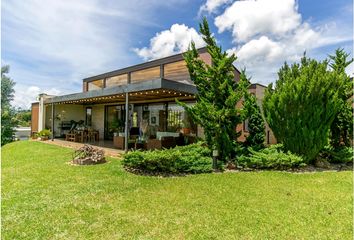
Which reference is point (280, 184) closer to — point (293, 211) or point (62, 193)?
point (293, 211)

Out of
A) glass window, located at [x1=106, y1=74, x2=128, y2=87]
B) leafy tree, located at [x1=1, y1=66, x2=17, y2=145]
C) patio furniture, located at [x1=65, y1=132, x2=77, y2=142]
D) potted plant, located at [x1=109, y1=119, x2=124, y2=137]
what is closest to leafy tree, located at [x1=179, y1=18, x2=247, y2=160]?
potted plant, located at [x1=109, y1=119, x2=124, y2=137]

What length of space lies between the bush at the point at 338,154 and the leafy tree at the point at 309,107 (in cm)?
Answer: 140

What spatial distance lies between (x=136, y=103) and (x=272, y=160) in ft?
31.2

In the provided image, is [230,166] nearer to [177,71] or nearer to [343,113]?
[343,113]

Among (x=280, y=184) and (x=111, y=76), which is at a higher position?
(x=111, y=76)

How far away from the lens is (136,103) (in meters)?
14.4

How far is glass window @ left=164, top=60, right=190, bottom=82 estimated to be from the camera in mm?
12430

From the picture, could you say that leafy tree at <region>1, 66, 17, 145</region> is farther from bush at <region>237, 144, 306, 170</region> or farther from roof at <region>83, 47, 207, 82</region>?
bush at <region>237, 144, 306, 170</region>

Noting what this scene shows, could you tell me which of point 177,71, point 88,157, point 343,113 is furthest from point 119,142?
point 343,113

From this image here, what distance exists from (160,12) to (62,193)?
8.72 meters

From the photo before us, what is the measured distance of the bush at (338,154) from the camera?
831cm

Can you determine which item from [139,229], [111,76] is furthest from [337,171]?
[111,76]

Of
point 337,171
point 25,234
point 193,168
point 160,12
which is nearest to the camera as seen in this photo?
point 25,234

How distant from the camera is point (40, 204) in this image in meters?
4.30
